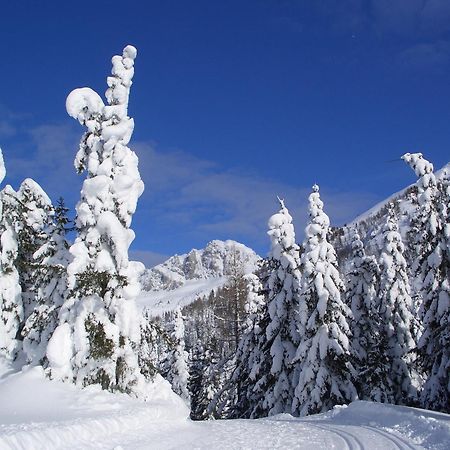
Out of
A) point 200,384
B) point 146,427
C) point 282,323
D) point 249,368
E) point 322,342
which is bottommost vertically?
point 200,384

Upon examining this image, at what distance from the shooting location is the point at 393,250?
29562 mm

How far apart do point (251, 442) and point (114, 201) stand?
997cm

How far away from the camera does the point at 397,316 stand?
28.5m

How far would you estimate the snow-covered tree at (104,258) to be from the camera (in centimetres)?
1658

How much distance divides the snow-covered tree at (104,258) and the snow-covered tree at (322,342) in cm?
969

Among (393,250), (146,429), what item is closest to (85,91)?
(146,429)

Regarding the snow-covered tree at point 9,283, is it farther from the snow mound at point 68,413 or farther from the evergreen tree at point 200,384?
→ the evergreen tree at point 200,384

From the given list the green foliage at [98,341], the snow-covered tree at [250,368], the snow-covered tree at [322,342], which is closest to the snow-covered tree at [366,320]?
the snow-covered tree at [322,342]

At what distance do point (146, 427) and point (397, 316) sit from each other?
19.4m

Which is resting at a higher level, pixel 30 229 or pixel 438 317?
pixel 30 229

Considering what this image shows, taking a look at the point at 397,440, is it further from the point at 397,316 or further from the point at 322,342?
the point at 397,316

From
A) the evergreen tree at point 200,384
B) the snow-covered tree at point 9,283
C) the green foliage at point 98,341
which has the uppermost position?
the snow-covered tree at point 9,283

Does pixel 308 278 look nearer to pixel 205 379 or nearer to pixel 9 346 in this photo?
pixel 9 346

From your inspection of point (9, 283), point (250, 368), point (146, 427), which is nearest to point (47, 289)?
point (9, 283)
